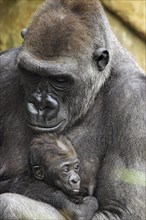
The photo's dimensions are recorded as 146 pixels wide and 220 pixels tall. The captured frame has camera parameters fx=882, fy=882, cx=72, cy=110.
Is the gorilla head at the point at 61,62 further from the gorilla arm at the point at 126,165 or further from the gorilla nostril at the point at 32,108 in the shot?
the gorilla arm at the point at 126,165

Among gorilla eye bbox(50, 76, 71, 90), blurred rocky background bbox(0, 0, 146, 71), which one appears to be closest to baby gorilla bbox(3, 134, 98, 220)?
gorilla eye bbox(50, 76, 71, 90)

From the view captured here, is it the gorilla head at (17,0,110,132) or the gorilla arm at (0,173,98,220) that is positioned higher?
the gorilla head at (17,0,110,132)

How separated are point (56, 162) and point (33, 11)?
17.9ft

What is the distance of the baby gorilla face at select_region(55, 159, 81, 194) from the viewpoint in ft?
21.9

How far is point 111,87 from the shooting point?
7004mm

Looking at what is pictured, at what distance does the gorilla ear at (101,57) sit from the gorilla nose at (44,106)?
474 millimetres

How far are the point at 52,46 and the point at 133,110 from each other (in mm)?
797

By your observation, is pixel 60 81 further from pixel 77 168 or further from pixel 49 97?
pixel 77 168

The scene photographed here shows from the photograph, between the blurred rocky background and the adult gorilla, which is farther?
the blurred rocky background

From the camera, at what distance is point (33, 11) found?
468 inches

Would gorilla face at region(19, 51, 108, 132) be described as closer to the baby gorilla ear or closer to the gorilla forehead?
the gorilla forehead

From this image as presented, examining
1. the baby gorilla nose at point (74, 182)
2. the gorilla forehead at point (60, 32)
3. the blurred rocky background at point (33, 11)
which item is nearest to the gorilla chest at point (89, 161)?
the baby gorilla nose at point (74, 182)

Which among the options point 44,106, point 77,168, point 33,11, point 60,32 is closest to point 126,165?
point 77,168

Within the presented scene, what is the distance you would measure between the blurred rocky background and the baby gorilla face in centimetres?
534
